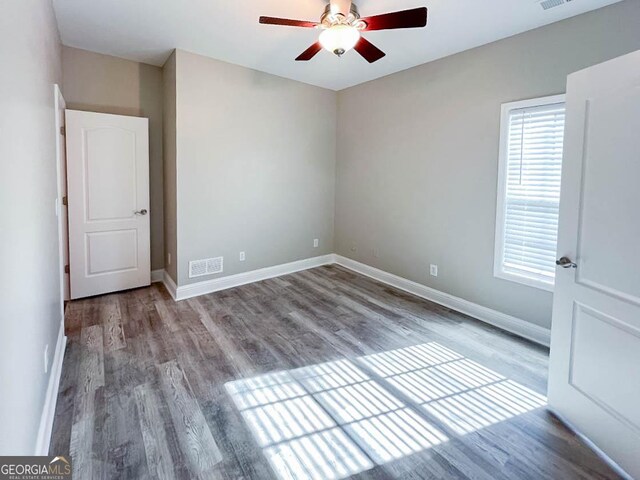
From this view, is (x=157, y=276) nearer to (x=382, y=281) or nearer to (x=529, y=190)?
(x=382, y=281)

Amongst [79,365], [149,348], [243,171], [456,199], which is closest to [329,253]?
[243,171]

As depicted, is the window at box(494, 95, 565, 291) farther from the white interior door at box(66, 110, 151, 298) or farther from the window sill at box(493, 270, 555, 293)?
the white interior door at box(66, 110, 151, 298)

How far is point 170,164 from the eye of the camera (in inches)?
161

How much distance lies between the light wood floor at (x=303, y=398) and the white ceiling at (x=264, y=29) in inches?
108

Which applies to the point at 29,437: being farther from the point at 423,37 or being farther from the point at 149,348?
the point at 423,37

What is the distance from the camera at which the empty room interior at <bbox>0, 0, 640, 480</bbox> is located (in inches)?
68.4

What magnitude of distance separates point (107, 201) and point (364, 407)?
3.63 metres

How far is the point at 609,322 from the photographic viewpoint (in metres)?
1.78

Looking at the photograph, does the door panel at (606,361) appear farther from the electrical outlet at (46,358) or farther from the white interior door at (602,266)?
the electrical outlet at (46,358)

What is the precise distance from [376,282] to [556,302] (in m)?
2.71

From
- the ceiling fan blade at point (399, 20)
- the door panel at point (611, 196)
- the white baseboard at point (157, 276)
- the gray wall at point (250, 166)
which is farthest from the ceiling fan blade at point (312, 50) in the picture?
the white baseboard at point (157, 276)

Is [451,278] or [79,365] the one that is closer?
[79,365]

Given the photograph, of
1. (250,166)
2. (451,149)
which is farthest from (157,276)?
(451,149)

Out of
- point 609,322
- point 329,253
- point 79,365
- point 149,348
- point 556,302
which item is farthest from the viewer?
point 329,253
